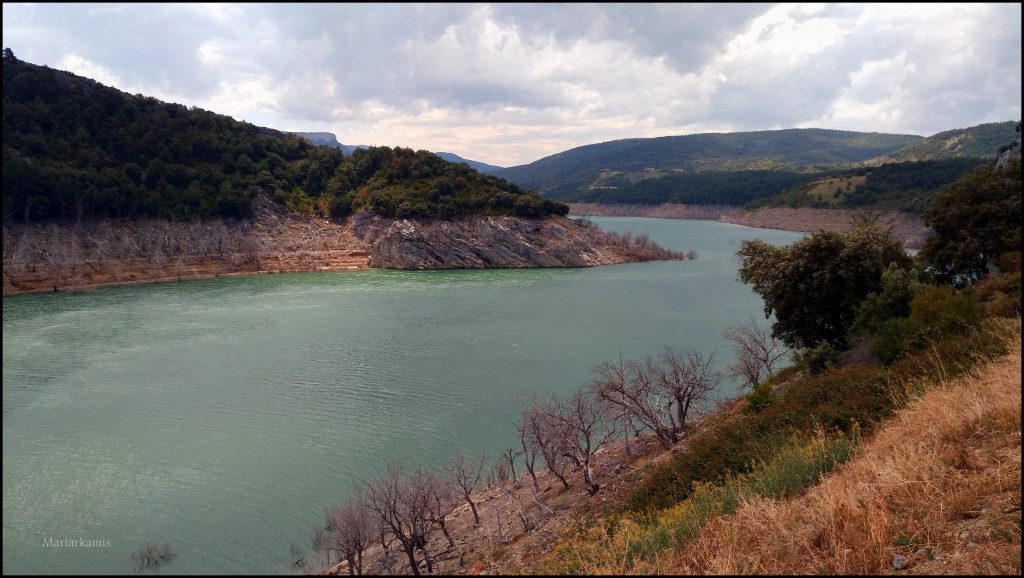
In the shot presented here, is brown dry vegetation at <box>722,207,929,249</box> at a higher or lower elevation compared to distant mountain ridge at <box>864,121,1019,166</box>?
lower

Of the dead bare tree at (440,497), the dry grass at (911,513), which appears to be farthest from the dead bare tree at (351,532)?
the dry grass at (911,513)

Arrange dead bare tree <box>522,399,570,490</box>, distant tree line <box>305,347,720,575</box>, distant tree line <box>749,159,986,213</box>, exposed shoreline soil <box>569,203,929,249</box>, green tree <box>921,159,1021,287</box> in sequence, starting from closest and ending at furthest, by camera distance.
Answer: distant tree line <box>305,347,720,575</box>, dead bare tree <box>522,399,570,490</box>, green tree <box>921,159,1021,287</box>, exposed shoreline soil <box>569,203,929,249</box>, distant tree line <box>749,159,986,213</box>

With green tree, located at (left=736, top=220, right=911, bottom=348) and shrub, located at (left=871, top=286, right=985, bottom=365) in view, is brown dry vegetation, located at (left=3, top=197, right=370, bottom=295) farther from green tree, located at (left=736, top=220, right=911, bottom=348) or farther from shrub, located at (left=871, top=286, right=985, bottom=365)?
shrub, located at (left=871, top=286, right=985, bottom=365)

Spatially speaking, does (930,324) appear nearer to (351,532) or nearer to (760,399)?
(760,399)

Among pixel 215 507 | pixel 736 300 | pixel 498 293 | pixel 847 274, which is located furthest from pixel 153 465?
pixel 736 300

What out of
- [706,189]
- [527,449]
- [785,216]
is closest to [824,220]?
[785,216]

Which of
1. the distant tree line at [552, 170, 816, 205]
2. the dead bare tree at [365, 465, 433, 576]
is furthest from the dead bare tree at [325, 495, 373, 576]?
the distant tree line at [552, 170, 816, 205]

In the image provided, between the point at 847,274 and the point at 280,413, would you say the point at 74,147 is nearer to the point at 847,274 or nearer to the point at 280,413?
the point at 280,413
